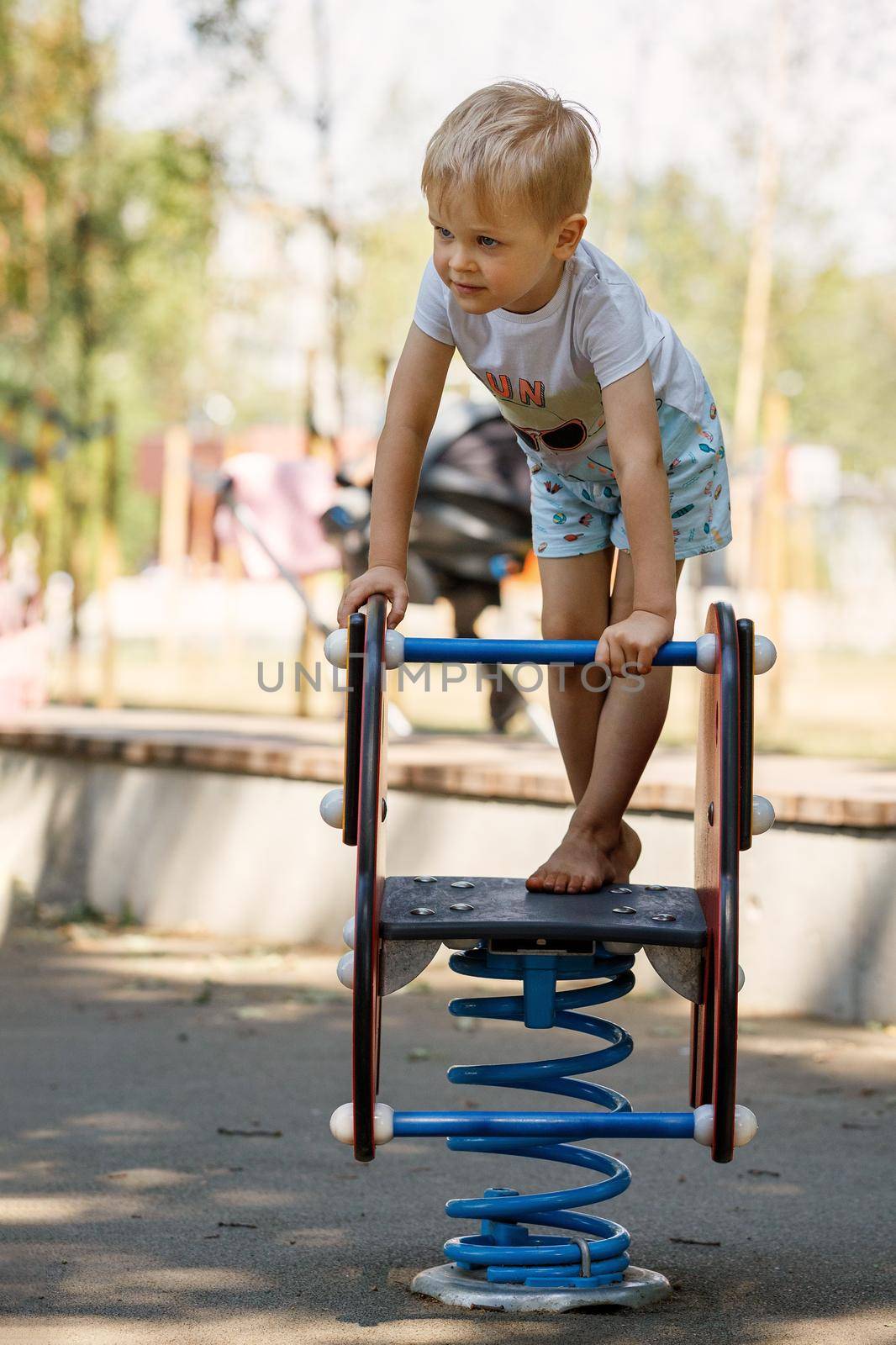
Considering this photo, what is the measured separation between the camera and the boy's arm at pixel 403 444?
8.39 ft

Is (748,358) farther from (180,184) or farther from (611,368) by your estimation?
(611,368)

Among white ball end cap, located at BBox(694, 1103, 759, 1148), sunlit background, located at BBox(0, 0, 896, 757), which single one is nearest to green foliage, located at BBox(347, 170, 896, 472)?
sunlit background, located at BBox(0, 0, 896, 757)

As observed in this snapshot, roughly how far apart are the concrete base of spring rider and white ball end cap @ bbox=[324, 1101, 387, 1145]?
38cm

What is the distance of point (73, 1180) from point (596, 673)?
141 centimetres

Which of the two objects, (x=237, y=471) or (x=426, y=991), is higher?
(x=237, y=471)

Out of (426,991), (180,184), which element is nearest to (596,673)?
(426,991)

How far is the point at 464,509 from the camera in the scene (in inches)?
297

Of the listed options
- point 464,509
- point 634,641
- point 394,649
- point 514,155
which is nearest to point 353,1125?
point 394,649

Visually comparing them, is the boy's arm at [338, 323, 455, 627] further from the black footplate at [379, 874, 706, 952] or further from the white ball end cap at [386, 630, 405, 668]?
the black footplate at [379, 874, 706, 952]

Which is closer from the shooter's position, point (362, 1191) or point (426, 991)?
point (362, 1191)

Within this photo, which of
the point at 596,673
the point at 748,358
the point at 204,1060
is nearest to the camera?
the point at 596,673

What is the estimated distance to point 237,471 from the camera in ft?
40.8

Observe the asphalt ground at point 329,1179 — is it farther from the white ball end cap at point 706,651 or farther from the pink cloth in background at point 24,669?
the pink cloth in background at point 24,669

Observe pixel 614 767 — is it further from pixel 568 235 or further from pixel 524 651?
pixel 568 235
